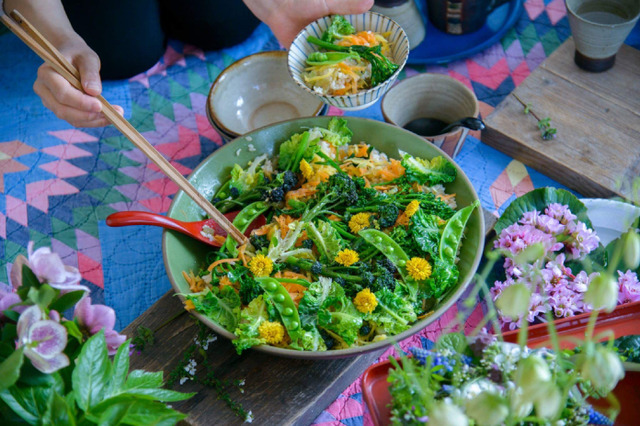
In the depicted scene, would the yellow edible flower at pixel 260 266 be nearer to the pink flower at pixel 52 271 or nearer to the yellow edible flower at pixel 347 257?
the yellow edible flower at pixel 347 257

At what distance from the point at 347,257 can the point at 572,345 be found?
1.87ft

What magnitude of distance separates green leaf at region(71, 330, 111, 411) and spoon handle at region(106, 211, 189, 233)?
23.2 inches

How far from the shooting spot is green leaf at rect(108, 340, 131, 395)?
978 mm

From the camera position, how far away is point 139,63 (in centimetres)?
248

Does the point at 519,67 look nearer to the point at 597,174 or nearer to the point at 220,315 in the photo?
the point at 597,174

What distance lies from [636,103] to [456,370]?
5.52 feet

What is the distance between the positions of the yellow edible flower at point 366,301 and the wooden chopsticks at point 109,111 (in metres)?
0.41

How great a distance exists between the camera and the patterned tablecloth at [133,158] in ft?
6.58

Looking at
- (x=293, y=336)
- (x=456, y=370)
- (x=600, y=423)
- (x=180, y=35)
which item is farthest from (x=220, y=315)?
(x=180, y=35)

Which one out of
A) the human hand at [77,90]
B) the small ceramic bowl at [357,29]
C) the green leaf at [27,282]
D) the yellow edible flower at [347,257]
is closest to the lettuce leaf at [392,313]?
the yellow edible flower at [347,257]

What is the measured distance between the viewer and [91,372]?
0.92 m

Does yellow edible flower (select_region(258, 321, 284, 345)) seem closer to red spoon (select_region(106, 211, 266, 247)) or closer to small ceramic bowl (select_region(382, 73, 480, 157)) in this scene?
red spoon (select_region(106, 211, 266, 247))

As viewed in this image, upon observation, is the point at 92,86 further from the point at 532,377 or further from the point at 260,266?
the point at 532,377

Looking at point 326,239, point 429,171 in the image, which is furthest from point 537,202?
point 326,239
